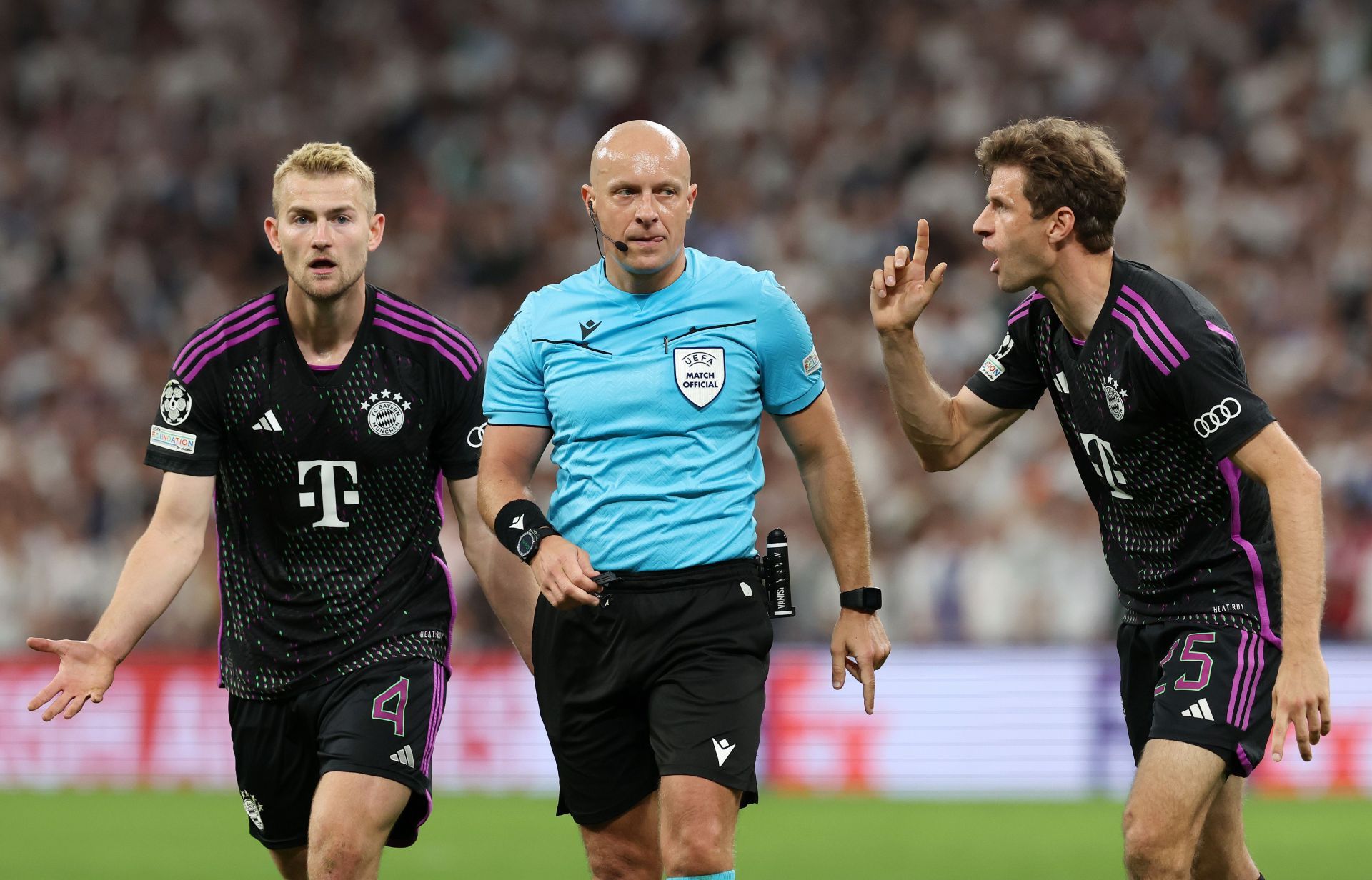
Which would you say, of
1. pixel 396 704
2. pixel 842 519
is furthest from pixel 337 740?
pixel 842 519

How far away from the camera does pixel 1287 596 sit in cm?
589

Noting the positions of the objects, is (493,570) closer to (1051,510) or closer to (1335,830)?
(1335,830)

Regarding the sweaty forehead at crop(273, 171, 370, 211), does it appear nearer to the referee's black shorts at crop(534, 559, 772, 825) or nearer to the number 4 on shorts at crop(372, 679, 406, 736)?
the referee's black shorts at crop(534, 559, 772, 825)

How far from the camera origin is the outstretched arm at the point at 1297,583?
5.78 m

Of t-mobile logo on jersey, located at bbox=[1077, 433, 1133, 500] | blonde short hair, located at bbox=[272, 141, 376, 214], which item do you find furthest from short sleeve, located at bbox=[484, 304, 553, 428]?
t-mobile logo on jersey, located at bbox=[1077, 433, 1133, 500]

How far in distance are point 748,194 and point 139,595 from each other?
1406 cm

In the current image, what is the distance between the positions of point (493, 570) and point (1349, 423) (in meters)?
11.0

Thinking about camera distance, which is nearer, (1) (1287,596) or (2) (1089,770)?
(1) (1287,596)

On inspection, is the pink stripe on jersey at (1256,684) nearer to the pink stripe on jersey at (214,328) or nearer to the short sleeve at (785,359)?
the short sleeve at (785,359)

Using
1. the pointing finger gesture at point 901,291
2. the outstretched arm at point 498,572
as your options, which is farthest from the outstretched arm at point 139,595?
the pointing finger gesture at point 901,291

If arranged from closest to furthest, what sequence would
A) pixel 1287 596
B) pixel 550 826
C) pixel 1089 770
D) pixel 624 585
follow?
pixel 1287 596, pixel 624 585, pixel 550 826, pixel 1089 770

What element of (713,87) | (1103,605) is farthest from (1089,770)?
(713,87)

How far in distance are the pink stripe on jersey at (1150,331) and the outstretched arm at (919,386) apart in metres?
0.63

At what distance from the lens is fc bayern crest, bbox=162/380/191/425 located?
6.74 metres
